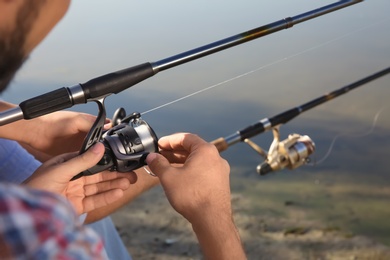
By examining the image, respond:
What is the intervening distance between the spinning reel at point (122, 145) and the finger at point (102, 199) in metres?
0.07

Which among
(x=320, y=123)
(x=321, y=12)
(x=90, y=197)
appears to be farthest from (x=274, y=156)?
(x=320, y=123)

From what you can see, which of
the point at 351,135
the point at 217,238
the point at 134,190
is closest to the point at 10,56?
the point at 217,238

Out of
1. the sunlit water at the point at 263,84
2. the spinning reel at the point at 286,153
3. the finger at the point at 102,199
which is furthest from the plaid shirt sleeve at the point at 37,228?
the sunlit water at the point at 263,84

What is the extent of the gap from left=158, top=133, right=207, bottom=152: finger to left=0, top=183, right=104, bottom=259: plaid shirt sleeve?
19.6 inches

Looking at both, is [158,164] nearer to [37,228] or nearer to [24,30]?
[24,30]

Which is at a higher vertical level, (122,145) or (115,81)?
(115,81)

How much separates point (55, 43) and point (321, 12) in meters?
3.47

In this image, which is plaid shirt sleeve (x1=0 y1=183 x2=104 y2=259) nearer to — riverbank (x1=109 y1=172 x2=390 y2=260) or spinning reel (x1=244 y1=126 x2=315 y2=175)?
spinning reel (x1=244 y1=126 x2=315 y2=175)

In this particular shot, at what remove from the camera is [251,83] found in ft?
11.5

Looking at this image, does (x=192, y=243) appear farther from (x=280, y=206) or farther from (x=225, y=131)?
(x=225, y=131)

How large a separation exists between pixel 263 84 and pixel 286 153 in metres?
1.78

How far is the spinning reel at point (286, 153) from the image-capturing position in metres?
1.75

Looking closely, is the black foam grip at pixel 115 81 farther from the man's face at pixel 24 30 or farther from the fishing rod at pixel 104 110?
the man's face at pixel 24 30

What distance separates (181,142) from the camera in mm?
930
